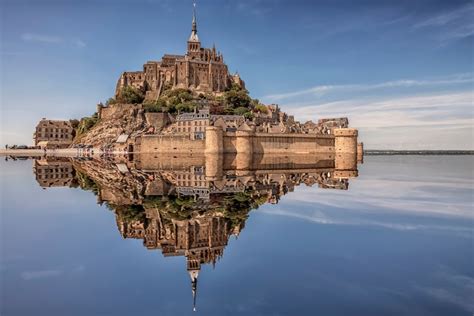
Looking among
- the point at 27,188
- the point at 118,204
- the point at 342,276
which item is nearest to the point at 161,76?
the point at 27,188

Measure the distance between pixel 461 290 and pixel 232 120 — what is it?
35288mm

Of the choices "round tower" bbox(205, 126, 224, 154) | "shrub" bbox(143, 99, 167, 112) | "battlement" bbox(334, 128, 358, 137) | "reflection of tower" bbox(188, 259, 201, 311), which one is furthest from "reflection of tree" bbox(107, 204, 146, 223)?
"shrub" bbox(143, 99, 167, 112)

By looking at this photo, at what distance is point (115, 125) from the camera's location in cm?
4675

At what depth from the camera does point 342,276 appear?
5.90m

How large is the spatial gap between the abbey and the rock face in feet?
14.4

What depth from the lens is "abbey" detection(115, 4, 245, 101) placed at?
165 feet

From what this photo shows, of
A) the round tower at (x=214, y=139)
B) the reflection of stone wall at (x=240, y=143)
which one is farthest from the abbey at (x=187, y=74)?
the round tower at (x=214, y=139)

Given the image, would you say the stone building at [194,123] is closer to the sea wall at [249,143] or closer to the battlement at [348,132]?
the sea wall at [249,143]

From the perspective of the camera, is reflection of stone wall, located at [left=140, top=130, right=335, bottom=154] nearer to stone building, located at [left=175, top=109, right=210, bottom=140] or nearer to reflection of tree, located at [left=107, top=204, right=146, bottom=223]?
Result: stone building, located at [left=175, top=109, right=210, bottom=140]

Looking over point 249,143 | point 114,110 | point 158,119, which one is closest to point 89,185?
point 249,143

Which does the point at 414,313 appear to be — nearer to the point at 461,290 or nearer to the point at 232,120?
the point at 461,290

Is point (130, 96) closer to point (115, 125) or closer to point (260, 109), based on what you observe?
point (115, 125)

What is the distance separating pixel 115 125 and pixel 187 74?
10167mm

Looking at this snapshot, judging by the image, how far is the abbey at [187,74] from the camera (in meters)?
50.3
